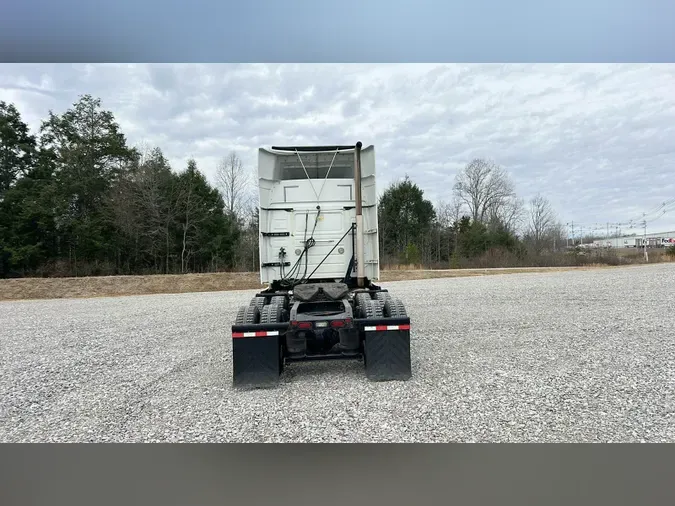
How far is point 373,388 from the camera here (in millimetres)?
4977

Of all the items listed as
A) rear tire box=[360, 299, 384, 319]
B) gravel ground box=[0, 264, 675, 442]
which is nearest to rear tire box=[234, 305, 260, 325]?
gravel ground box=[0, 264, 675, 442]

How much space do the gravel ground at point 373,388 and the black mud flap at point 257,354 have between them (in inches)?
9.3

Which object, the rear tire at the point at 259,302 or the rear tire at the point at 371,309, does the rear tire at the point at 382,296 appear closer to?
the rear tire at the point at 371,309

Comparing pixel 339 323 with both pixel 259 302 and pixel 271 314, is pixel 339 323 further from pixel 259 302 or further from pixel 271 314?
pixel 259 302

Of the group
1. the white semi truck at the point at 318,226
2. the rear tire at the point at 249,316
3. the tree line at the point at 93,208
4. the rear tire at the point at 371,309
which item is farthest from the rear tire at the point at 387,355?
the tree line at the point at 93,208

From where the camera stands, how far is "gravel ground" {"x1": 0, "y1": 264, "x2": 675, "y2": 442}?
154 inches

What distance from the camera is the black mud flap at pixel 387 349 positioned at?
17.1ft

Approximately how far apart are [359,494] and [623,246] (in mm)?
30815

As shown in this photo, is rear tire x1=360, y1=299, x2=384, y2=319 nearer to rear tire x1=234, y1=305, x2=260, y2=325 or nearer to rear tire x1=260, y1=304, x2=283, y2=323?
rear tire x1=260, y1=304, x2=283, y2=323

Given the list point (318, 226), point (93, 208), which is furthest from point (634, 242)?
point (93, 208)

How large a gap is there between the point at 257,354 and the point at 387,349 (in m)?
1.50

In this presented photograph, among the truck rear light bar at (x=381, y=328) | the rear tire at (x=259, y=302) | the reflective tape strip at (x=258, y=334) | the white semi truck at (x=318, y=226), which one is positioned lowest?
the reflective tape strip at (x=258, y=334)

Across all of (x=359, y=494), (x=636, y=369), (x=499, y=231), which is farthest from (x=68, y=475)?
(x=499, y=231)

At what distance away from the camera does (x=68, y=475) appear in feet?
10.7
